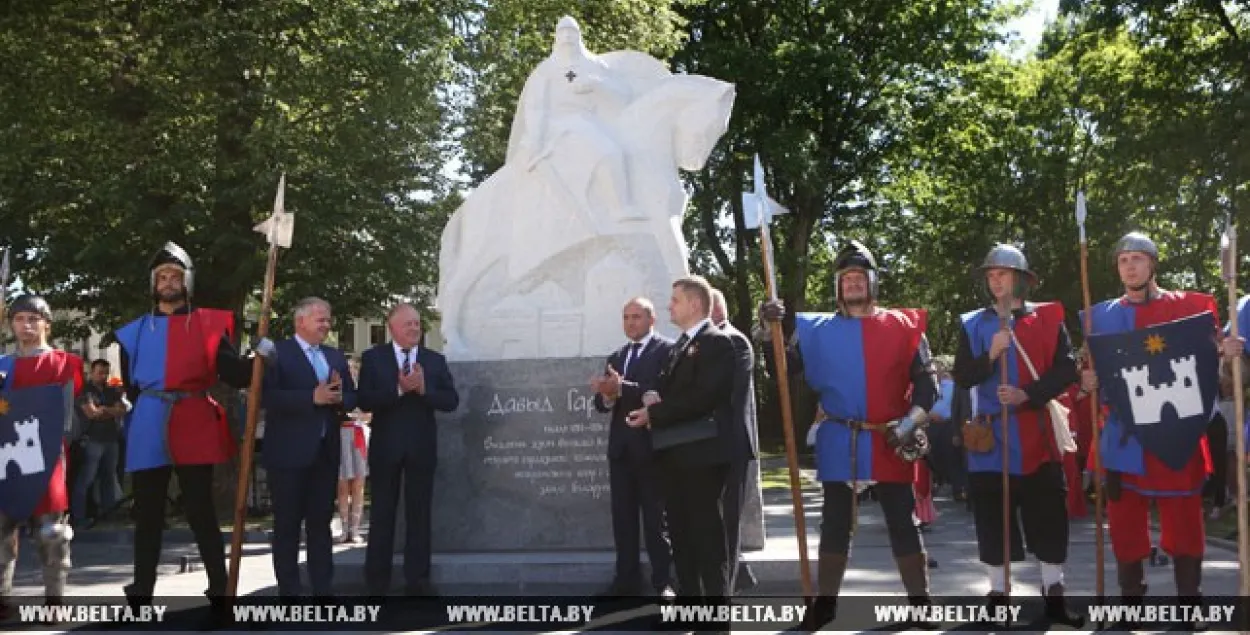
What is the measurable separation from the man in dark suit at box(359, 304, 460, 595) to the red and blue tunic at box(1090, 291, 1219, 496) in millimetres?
3694

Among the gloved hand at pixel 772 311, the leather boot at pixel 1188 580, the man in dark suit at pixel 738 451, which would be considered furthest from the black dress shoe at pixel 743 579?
the leather boot at pixel 1188 580

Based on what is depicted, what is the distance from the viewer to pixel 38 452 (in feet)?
23.7

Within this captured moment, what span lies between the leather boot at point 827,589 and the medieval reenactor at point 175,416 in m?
3.08

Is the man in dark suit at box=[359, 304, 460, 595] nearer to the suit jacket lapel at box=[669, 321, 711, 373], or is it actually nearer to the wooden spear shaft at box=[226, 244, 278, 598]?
the wooden spear shaft at box=[226, 244, 278, 598]

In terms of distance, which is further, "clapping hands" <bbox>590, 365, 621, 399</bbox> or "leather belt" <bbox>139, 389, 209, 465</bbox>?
"clapping hands" <bbox>590, 365, 621, 399</bbox>

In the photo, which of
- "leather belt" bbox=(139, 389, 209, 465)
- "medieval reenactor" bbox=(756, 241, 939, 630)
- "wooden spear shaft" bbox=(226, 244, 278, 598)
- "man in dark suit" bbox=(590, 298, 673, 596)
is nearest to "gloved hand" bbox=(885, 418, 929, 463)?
"medieval reenactor" bbox=(756, 241, 939, 630)

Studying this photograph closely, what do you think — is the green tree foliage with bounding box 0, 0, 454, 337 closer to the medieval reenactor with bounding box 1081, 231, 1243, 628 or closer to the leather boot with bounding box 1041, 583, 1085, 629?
the medieval reenactor with bounding box 1081, 231, 1243, 628

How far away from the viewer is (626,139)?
992cm

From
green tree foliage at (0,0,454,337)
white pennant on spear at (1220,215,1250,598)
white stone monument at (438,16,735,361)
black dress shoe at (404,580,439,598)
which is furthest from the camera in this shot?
green tree foliage at (0,0,454,337)

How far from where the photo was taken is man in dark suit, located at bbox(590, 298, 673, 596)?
777 cm

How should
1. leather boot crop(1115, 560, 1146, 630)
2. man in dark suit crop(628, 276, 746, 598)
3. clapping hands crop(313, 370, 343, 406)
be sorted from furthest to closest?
clapping hands crop(313, 370, 343, 406)
leather boot crop(1115, 560, 1146, 630)
man in dark suit crop(628, 276, 746, 598)

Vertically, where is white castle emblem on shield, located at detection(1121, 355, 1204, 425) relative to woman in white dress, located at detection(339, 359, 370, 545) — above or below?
above

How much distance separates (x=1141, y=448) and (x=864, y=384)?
139 cm

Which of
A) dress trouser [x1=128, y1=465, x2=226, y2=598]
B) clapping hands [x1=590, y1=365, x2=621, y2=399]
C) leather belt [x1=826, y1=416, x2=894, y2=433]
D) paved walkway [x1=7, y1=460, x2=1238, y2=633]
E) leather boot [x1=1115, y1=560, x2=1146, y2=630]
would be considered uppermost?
clapping hands [x1=590, y1=365, x2=621, y2=399]
